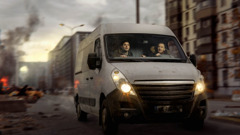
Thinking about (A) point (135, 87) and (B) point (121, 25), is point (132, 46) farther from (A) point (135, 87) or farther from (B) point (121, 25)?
(A) point (135, 87)

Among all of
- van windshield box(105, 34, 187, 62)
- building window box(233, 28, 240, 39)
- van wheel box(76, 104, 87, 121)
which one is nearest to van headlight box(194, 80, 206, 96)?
van windshield box(105, 34, 187, 62)

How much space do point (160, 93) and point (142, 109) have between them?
1.41 feet

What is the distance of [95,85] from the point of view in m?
8.05

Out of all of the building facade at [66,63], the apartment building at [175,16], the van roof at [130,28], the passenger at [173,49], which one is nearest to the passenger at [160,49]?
the passenger at [173,49]

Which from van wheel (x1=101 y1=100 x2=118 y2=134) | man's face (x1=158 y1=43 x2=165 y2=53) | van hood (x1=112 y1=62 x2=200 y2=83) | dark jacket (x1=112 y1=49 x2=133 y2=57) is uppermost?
man's face (x1=158 y1=43 x2=165 y2=53)

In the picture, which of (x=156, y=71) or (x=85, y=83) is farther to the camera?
(x=85, y=83)

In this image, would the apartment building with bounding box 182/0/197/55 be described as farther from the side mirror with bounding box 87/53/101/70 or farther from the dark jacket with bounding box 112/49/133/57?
the side mirror with bounding box 87/53/101/70

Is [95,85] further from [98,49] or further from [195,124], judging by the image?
[195,124]

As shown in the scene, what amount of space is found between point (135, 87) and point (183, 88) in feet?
2.94

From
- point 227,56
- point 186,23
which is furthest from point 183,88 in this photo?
point 186,23

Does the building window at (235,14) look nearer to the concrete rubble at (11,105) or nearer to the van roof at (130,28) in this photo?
the van roof at (130,28)

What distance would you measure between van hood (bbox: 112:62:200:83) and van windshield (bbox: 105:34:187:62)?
329mm

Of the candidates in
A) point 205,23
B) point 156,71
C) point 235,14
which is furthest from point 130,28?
point 205,23

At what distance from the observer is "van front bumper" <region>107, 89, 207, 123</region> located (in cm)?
645
